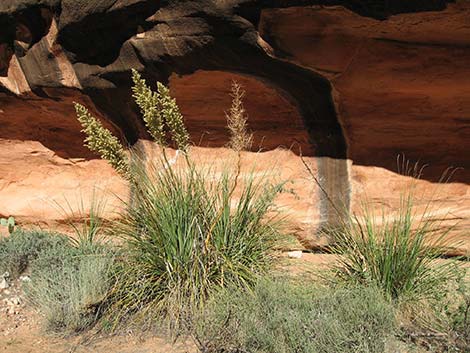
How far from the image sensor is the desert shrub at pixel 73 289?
470 cm

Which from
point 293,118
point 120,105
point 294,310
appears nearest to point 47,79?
point 120,105

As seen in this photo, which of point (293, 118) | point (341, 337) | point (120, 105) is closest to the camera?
point (341, 337)

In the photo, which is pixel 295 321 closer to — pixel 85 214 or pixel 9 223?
pixel 85 214

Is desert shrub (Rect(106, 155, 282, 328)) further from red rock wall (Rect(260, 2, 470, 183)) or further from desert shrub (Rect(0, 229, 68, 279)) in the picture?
desert shrub (Rect(0, 229, 68, 279))

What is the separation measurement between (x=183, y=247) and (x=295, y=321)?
109 centimetres

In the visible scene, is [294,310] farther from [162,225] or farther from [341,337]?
[162,225]

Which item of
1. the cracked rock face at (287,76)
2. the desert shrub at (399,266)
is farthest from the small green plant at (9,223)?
the desert shrub at (399,266)

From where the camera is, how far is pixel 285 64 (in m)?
5.55

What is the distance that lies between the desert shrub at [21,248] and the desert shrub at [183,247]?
63.1 inches

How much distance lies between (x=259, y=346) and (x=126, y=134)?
3762 mm

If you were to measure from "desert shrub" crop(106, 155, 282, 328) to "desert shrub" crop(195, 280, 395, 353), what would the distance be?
22 centimetres

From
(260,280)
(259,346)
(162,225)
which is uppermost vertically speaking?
(162,225)

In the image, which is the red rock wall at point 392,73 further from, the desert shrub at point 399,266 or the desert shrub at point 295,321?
the desert shrub at point 295,321

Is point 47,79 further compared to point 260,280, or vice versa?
point 47,79
